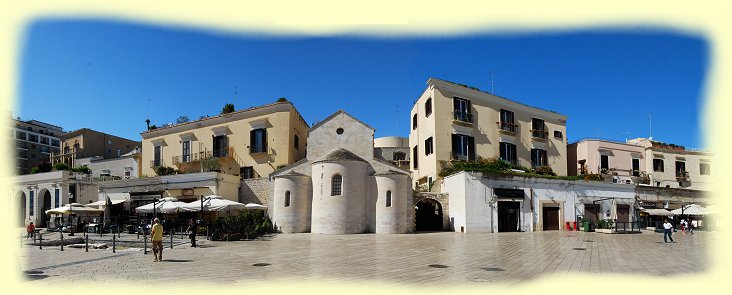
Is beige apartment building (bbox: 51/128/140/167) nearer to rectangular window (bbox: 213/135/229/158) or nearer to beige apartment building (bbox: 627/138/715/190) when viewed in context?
rectangular window (bbox: 213/135/229/158)

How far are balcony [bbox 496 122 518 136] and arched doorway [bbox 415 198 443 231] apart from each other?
10.3 meters

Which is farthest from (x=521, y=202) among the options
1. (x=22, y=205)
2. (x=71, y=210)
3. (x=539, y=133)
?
(x=22, y=205)

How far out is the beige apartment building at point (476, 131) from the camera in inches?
1501

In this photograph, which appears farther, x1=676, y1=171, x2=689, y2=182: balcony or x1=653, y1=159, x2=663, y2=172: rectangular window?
x1=676, y1=171, x2=689, y2=182: balcony

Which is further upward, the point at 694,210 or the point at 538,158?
the point at 538,158

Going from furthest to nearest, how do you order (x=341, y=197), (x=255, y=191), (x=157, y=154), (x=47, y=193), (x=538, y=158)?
(x=157, y=154), (x=538, y=158), (x=47, y=193), (x=255, y=191), (x=341, y=197)

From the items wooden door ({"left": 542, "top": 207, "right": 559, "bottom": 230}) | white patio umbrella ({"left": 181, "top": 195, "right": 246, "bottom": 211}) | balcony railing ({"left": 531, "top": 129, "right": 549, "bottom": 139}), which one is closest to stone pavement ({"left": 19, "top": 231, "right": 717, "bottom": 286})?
white patio umbrella ({"left": 181, "top": 195, "right": 246, "bottom": 211})

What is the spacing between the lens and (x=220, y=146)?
41.9 metres

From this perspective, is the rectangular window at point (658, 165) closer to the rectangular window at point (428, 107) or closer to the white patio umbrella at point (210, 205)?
the rectangular window at point (428, 107)

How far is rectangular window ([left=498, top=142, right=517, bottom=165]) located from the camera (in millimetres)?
41219

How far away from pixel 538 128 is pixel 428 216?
624 inches

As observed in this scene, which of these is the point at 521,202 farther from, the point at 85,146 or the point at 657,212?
the point at 85,146

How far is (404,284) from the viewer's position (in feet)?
34.1

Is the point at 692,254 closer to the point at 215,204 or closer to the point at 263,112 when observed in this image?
the point at 215,204
